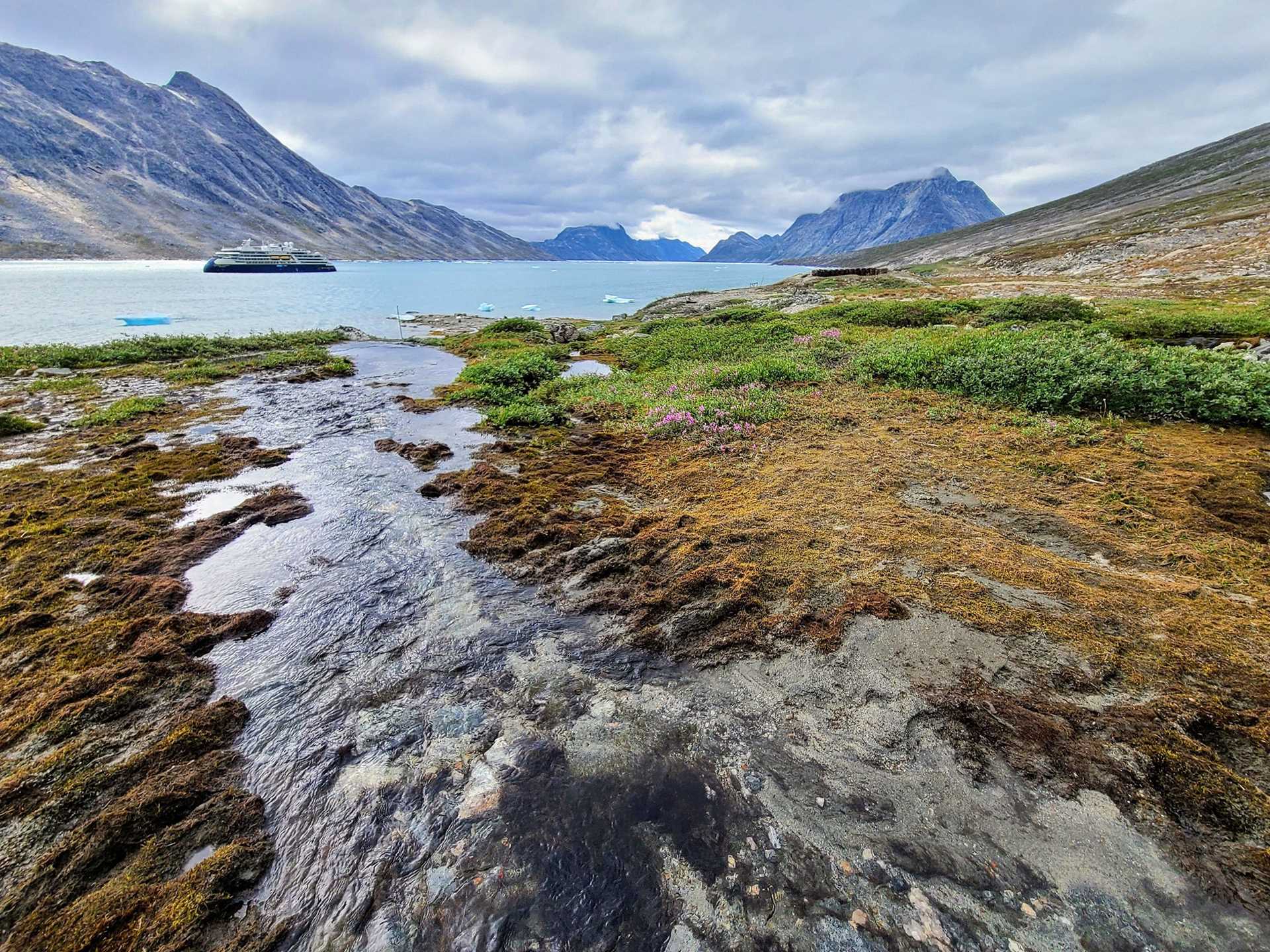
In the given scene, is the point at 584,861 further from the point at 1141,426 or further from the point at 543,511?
the point at 1141,426

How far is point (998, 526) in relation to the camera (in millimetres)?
7105

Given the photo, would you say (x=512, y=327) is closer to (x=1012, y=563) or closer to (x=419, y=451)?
(x=419, y=451)

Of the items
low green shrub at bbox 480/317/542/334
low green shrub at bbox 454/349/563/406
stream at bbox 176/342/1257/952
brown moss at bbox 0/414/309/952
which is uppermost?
low green shrub at bbox 480/317/542/334

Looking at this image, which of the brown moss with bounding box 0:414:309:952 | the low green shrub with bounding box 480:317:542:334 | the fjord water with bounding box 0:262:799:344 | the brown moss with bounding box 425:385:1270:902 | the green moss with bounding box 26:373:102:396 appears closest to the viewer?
the brown moss with bounding box 0:414:309:952

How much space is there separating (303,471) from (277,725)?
740 cm

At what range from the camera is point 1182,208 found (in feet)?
217

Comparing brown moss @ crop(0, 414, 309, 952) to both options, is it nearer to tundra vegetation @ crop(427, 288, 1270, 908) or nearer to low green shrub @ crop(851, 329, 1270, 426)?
tundra vegetation @ crop(427, 288, 1270, 908)

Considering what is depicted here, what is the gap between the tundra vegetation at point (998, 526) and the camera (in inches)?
161

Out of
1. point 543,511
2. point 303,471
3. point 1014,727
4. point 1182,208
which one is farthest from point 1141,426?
point 1182,208

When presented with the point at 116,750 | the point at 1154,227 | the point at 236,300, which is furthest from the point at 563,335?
the point at 1154,227

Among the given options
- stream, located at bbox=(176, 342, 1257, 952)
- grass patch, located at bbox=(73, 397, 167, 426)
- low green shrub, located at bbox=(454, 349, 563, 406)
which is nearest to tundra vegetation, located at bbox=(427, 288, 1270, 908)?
stream, located at bbox=(176, 342, 1257, 952)

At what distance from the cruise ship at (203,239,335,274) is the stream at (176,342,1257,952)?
147942 millimetres

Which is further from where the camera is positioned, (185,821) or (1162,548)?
(1162,548)

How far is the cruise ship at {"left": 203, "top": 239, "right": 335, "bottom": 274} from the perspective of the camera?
114m
